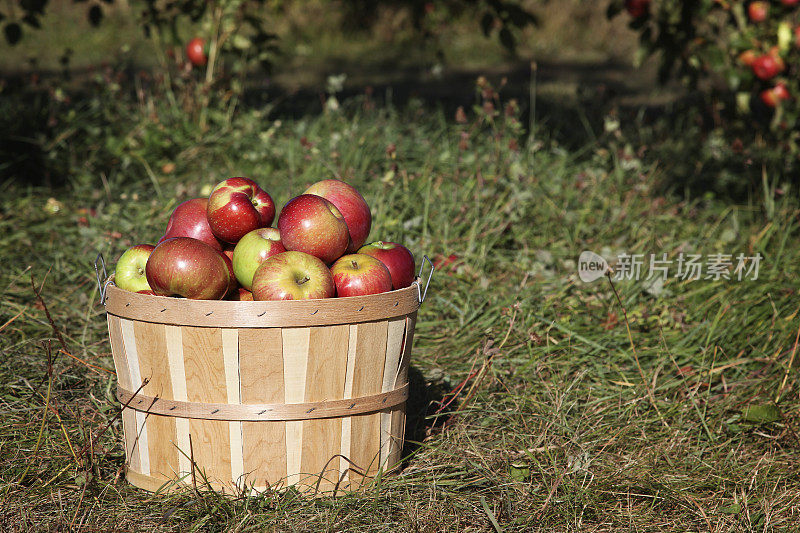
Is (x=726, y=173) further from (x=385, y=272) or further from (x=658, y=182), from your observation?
(x=385, y=272)

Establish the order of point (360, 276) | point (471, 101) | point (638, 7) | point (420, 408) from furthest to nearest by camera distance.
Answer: point (471, 101) → point (638, 7) → point (420, 408) → point (360, 276)

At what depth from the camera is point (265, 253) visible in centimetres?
195

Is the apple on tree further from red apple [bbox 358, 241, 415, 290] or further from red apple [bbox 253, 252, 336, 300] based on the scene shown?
red apple [bbox 253, 252, 336, 300]

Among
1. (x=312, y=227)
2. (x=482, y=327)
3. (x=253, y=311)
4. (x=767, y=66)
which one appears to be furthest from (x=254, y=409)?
(x=767, y=66)

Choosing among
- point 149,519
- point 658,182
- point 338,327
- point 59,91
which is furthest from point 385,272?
point 59,91

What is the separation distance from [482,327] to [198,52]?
280cm

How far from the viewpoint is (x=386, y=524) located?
72.1 inches

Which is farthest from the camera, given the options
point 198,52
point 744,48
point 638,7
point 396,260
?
point 198,52

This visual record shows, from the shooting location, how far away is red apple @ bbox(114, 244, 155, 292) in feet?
6.49

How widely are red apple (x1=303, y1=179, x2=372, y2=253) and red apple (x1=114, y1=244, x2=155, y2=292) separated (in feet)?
1.60

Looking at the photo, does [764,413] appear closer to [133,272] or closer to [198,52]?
[133,272]

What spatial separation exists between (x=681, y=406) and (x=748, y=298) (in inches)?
27.4

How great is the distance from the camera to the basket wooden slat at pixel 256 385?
1765 mm

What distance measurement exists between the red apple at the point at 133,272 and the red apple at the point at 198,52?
2926 millimetres
